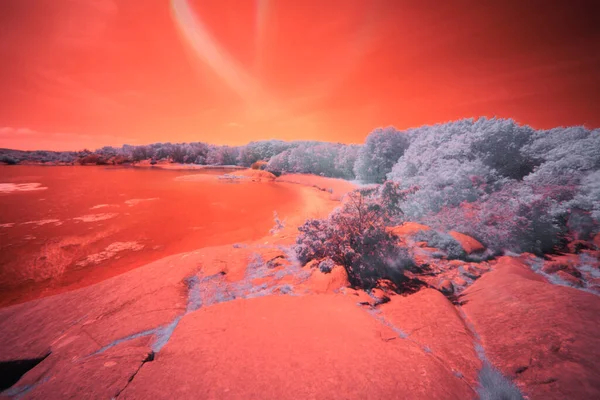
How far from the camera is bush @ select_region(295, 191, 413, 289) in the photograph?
4.43 m

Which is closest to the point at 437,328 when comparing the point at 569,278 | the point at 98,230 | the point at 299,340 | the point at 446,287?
the point at 446,287

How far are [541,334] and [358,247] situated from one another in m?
2.87

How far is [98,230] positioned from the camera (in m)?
7.02

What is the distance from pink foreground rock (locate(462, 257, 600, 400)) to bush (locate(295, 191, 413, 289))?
56.1 inches

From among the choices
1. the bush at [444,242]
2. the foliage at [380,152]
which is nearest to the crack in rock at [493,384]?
the bush at [444,242]

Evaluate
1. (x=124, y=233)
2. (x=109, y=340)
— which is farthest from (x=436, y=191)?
(x=124, y=233)

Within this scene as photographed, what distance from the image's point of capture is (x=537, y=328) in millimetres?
2594

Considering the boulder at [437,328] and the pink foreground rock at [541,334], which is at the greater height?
the pink foreground rock at [541,334]

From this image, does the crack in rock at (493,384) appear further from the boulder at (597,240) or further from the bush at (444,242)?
the boulder at (597,240)

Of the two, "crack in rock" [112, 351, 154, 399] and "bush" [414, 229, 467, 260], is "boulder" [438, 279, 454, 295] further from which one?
"crack in rock" [112, 351, 154, 399]

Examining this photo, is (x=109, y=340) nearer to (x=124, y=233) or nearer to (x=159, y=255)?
(x=159, y=255)

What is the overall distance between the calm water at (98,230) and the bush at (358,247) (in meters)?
2.86

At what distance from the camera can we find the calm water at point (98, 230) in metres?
4.70

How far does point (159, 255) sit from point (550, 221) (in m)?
11.5
